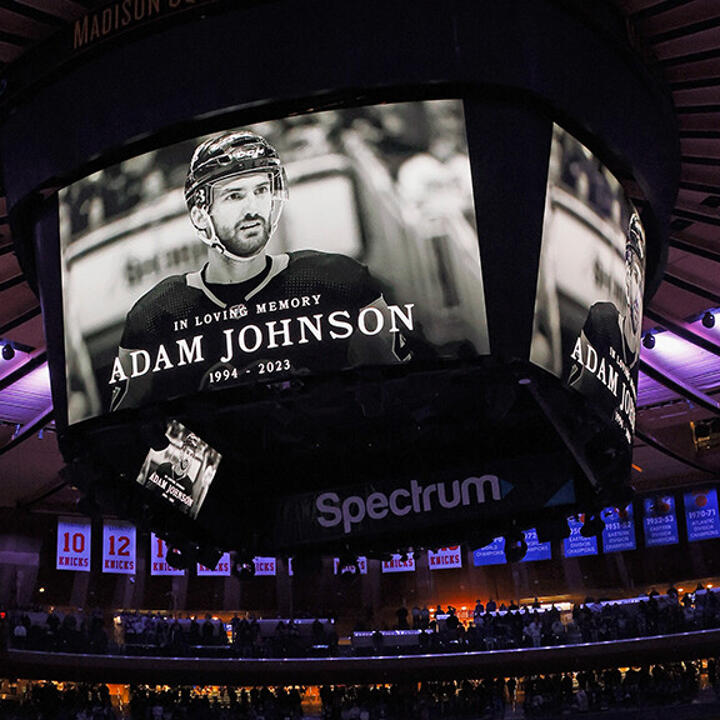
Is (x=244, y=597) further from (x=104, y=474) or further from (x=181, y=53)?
(x=181, y=53)

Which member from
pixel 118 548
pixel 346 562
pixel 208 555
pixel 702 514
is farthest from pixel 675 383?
pixel 118 548

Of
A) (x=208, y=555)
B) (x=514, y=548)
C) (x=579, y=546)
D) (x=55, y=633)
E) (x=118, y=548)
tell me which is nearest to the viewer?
(x=208, y=555)

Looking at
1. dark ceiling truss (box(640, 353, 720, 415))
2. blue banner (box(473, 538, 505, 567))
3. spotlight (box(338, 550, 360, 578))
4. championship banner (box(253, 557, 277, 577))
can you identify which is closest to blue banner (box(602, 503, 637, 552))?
blue banner (box(473, 538, 505, 567))

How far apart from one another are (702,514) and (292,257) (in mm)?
29528

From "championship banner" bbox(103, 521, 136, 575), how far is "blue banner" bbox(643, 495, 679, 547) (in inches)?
652

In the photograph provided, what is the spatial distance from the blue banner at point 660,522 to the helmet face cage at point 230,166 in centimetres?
2971

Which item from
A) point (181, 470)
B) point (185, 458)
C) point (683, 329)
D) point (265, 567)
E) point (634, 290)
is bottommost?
point (181, 470)

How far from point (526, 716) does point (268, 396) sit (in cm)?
2198

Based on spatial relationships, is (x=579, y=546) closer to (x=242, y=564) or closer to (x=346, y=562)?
(x=346, y=562)

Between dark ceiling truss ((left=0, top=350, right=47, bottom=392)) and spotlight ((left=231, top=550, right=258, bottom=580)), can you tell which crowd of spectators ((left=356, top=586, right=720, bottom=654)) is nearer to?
dark ceiling truss ((left=0, top=350, right=47, bottom=392))

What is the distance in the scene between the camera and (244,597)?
37.0 meters

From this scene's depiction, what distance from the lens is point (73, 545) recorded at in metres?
35.0

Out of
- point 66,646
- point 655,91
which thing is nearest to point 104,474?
point 655,91

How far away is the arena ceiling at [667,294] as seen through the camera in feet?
34.0
